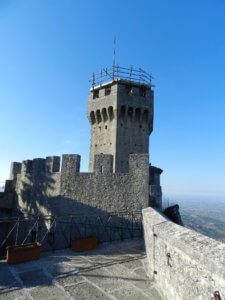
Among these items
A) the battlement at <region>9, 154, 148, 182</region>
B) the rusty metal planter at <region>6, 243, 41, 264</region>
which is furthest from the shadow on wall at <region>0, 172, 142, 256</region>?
the rusty metal planter at <region>6, 243, 41, 264</region>

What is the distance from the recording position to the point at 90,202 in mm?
12953

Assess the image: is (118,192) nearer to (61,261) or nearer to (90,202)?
(90,202)

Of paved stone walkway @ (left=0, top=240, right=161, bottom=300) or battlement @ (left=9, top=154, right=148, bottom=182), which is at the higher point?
battlement @ (left=9, top=154, right=148, bottom=182)

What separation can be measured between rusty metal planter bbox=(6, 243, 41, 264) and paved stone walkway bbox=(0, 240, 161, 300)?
22 cm

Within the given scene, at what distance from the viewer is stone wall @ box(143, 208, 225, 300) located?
12.2 ft

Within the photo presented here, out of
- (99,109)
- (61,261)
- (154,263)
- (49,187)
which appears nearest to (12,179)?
(49,187)

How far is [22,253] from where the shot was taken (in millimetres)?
8297

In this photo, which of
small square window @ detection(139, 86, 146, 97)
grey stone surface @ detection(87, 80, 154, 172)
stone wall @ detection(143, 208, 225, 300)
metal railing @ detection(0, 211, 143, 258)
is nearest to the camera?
stone wall @ detection(143, 208, 225, 300)

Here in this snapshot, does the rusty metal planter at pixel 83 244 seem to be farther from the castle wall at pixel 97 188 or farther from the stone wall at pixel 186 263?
the stone wall at pixel 186 263

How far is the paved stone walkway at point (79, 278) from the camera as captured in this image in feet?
20.2

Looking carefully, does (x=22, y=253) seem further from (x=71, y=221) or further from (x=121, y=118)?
(x=121, y=118)

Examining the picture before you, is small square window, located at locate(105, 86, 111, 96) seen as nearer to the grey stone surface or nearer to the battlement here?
the grey stone surface

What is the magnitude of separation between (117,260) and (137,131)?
479 inches

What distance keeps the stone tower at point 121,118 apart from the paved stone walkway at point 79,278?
A: 981 centimetres
